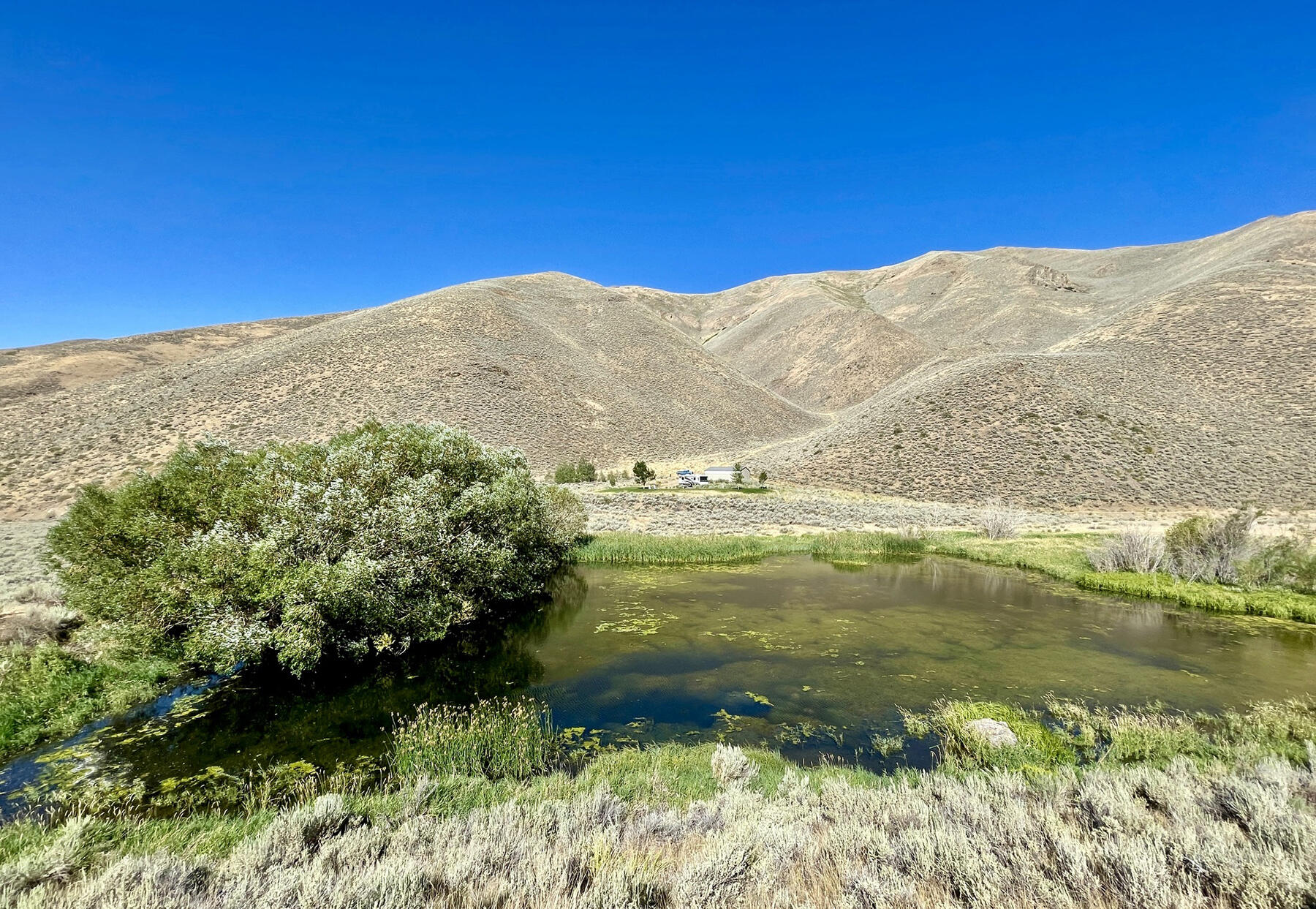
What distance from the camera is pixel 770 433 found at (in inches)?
3162

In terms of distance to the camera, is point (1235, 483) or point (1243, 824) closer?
point (1243, 824)

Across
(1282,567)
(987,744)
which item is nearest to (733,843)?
(987,744)

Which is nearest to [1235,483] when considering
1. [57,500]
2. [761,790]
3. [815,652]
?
[815,652]

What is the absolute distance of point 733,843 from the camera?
17.7 feet

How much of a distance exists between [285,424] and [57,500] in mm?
16385

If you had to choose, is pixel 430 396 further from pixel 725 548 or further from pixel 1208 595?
pixel 1208 595

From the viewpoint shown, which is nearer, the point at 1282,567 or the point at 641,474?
the point at 1282,567

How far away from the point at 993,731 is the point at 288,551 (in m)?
14.7

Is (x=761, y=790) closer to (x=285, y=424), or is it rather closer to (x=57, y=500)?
(x=57, y=500)

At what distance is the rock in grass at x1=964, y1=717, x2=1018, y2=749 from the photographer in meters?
9.11

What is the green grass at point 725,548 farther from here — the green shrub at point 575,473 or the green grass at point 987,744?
the green shrub at point 575,473

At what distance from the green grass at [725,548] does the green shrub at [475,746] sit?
15536 millimetres

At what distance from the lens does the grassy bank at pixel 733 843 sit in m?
4.46

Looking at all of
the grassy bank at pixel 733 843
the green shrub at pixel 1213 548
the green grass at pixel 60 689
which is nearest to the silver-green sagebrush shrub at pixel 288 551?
the green grass at pixel 60 689
